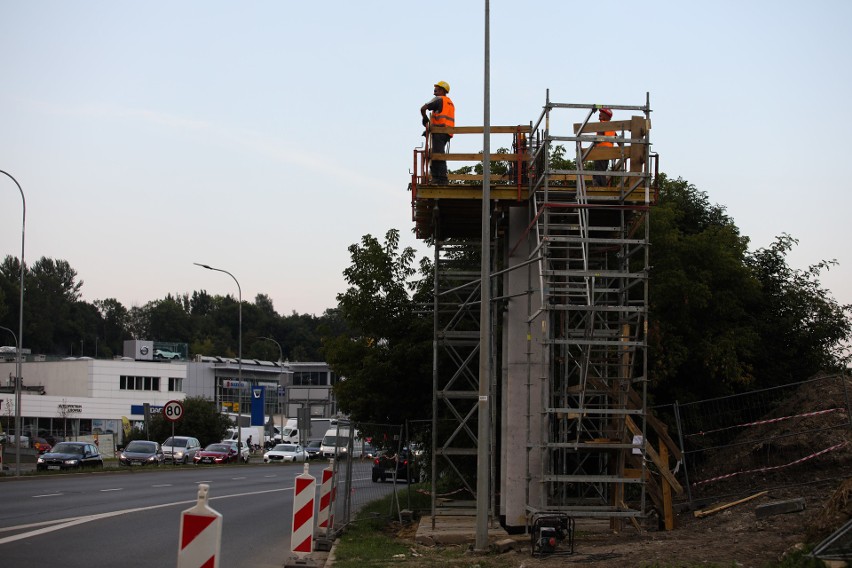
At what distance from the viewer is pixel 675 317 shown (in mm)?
20672

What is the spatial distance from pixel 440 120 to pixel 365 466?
685 centimetres

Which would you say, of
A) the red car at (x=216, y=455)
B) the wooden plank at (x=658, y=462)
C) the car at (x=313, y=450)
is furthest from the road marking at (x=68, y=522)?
the car at (x=313, y=450)

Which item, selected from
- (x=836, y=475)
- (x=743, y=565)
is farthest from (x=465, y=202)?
(x=743, y=565)

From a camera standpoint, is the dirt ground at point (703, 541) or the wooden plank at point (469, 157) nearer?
the dirt ground at point (703, 541)

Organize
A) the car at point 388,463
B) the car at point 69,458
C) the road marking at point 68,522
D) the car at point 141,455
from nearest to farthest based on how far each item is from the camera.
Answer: the road marking at point 68,522
the car at point 388,463
the car at point 69,458
the car at point 141,455

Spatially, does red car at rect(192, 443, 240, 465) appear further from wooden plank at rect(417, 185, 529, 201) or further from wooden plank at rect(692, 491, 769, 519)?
wooden plank at rect(692, 491, 769, 519)

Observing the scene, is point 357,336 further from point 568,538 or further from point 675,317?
point 568,538

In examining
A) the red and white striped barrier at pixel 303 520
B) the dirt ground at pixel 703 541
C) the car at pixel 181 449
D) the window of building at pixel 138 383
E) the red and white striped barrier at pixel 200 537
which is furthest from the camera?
the window of building at pixel 138 383

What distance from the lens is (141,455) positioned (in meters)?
45.0

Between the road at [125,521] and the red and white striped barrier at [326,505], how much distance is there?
641 millimetres

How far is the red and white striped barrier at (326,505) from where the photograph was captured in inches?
641

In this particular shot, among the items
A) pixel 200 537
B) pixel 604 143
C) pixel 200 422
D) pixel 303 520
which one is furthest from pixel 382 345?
pixel 200 422

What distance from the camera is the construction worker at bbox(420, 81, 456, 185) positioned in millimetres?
17562

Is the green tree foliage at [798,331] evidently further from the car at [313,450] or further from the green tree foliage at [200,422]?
the green tree foliage at [200,422]
